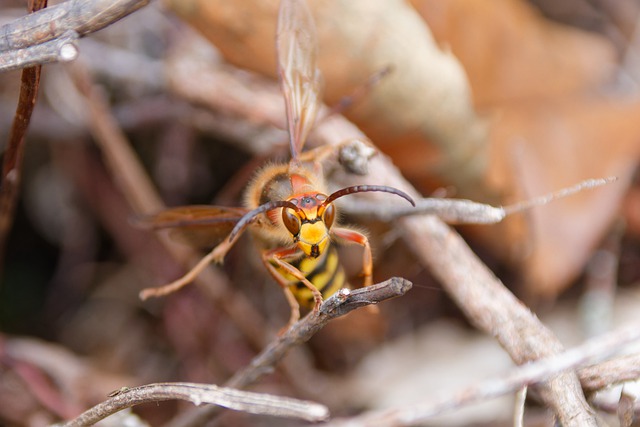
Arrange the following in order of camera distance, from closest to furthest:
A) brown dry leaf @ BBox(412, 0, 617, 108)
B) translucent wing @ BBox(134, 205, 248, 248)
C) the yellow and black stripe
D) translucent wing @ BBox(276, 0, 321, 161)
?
the yellow and black stripe
translucent wing @ BBox(134, 205, 248, 248)
translucent wing @ BBox(276, 0, 321, 161)
brown dry leaf @ BBox(412, 0, 617, 108)

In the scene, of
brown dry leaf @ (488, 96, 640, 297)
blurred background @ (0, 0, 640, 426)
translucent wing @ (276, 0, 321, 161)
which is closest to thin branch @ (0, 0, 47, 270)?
blurred background @ (0, 0, 640, 426)

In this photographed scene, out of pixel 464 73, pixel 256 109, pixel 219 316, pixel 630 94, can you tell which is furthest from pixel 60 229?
pixel 630 94

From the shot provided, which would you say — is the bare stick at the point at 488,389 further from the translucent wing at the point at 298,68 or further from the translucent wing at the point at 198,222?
the translucent wing at the point at 298,68

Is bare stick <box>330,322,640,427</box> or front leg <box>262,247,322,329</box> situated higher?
bare stick <box>330,322,640,427</box>

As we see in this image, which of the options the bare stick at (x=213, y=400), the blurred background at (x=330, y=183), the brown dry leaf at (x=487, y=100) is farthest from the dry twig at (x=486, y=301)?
the bare stick at (x=213, y=400)

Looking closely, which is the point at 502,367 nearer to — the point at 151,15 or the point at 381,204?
the point at 381,204

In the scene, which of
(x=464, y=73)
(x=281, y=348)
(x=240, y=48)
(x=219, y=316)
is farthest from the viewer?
(x=219, y=316)

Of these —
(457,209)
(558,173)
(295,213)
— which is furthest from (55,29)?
(558,173)

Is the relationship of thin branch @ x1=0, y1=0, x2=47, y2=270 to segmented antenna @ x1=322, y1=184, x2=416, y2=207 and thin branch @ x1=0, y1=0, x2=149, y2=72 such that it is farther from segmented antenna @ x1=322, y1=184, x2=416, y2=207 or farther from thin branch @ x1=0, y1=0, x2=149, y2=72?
segmented antenna @ x1=322, y1=184, x2=416, y2=207
